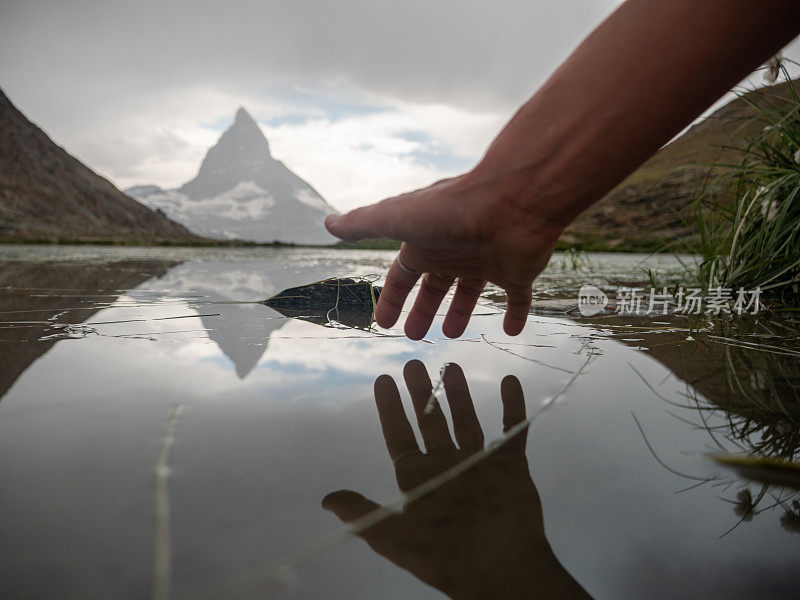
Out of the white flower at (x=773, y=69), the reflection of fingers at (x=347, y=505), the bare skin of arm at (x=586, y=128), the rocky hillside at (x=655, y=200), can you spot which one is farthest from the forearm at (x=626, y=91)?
the white flower at (x=773, y=69)

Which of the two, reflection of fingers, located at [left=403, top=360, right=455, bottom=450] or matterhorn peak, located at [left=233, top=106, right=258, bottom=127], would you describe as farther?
matterhorn peak, located at [left=233, top=106, right=258, bottom=127]

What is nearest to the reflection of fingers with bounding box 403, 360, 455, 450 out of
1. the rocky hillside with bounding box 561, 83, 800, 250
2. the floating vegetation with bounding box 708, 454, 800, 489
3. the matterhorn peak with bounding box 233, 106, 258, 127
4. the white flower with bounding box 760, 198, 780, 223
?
the floating vegetation with bounding box 708, 454, 800, 489

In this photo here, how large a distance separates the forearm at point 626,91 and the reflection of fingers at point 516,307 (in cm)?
38

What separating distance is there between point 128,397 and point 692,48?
1297 mm

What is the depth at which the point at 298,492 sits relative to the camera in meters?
0.64

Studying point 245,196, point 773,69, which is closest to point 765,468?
point 773,69

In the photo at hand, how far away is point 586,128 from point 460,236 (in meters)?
0.34

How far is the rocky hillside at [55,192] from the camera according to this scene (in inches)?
1422

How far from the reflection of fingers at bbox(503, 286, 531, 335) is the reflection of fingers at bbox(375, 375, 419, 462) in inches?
18.0

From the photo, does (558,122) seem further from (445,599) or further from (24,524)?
(24,524)

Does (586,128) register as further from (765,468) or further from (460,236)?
(765,468)

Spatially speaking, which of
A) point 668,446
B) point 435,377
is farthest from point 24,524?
point 668,446

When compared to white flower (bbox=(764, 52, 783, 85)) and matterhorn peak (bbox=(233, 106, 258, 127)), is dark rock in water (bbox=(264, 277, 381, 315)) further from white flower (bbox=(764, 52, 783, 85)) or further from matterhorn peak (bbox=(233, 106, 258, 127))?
matterhorn peak (bbox=(233, 106, 258, 127))

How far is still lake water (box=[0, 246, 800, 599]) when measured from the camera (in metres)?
0.50
